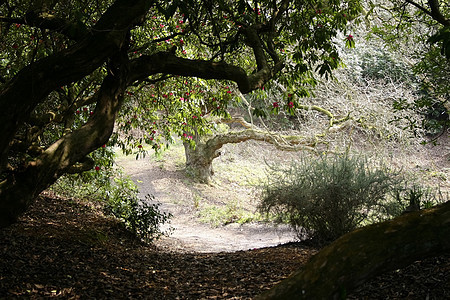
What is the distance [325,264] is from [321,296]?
0.51 ft

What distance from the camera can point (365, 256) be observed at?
1927 millimetres

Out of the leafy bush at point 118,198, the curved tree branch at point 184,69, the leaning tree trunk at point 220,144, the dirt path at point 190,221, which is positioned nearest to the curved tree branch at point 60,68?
the curved tree branch at point 184,69

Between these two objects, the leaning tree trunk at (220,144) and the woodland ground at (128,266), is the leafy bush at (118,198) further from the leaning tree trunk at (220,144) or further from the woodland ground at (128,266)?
the leaning tree trunk at (220,144)

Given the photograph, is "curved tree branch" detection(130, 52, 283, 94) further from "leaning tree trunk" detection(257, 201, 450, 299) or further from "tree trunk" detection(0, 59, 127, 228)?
"leaning tree trunk" detection(257, 201, 450, 299)

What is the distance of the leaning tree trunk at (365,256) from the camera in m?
1.90

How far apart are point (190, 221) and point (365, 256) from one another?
11507 millimetres

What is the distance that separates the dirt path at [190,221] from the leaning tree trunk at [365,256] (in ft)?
18.3

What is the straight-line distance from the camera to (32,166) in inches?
121

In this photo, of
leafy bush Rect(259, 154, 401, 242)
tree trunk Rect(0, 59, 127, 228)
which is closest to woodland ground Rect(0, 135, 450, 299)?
leafy bush Rect(259, 154, 401, 242)

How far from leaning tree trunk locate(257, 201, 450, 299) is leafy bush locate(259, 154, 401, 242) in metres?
4.53

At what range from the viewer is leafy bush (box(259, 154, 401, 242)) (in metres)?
6.47

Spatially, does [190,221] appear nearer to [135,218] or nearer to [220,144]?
[220,144]

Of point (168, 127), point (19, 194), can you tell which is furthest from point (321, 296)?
point (168, 127)

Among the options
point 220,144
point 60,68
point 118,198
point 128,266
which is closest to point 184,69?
point 60,68
